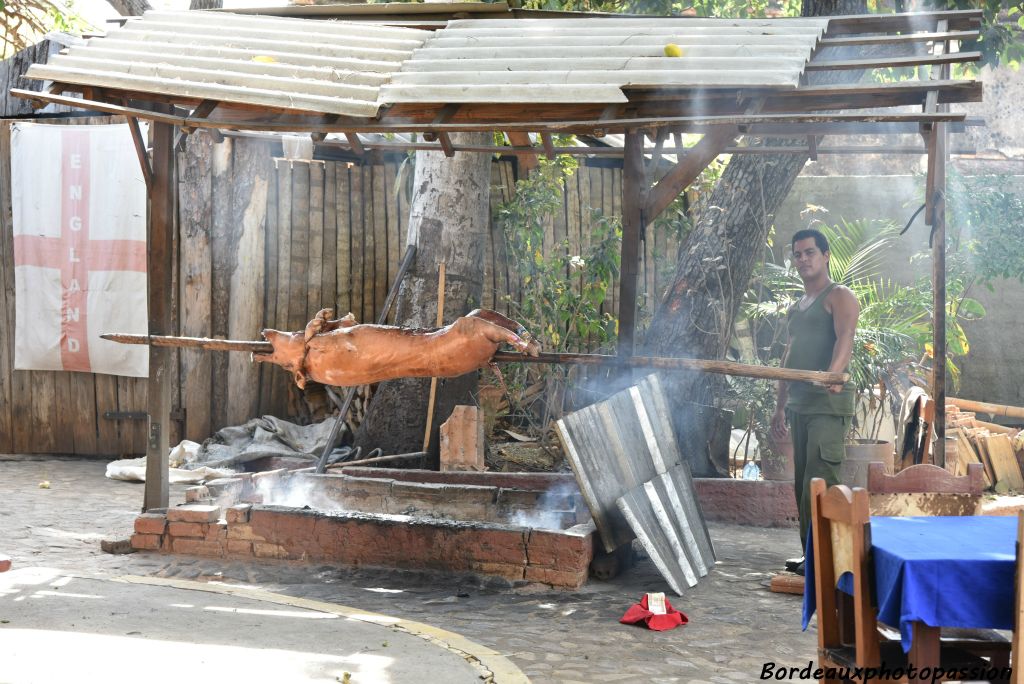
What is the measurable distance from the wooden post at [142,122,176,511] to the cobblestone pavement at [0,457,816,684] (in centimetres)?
59

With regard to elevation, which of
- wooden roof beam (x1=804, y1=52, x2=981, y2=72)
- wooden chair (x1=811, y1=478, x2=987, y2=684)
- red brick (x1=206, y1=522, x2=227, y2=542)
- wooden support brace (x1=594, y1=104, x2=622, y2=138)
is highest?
wooden roof beam (x1=804, y1=52, x2=981, y2=72)

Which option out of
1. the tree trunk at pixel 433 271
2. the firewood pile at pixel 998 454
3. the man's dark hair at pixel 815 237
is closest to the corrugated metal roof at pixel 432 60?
the man's dark hair at pixel 815 237

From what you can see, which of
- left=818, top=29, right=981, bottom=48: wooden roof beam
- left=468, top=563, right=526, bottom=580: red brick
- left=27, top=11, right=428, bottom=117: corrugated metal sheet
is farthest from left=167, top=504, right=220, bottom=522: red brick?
left=818, top=29, right=981, bottom=48: wooden roof beam

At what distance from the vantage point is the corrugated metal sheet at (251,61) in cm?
616

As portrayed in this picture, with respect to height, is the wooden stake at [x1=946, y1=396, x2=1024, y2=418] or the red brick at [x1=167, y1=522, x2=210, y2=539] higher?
the wooden stake at [x1=946, y1=396, x2=1024, y2=418]

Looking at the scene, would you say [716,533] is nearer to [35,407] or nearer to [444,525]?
[444,525]

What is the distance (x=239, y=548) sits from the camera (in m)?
7.00

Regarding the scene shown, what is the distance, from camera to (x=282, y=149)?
11.6m

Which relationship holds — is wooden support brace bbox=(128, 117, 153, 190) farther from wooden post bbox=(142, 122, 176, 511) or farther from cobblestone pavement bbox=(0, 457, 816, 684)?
cobblestone pavement bbox=(0, 457, 816, 684)

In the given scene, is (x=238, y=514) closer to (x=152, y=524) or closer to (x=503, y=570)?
(x=152, y=524)

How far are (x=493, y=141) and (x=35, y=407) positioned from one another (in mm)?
5732

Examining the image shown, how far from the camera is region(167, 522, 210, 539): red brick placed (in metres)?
7.09

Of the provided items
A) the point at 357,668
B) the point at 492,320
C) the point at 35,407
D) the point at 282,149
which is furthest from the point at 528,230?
the point at 357,668

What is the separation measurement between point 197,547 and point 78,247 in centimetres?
499
